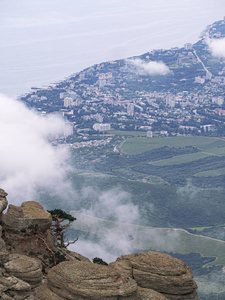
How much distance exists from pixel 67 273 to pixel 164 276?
361 cm

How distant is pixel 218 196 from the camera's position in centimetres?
10294

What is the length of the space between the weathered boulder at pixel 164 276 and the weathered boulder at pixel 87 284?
95 centimetres

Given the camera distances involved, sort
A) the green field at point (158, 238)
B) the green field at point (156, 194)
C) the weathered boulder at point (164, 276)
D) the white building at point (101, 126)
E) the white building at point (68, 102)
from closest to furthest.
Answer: the weathered boulder at point (164, 276), the green field at point (158, 238), the green field at point (156, 194), the white building at point (101, 126), the white building at point (68, 102)

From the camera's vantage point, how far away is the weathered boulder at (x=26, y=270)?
678 inches

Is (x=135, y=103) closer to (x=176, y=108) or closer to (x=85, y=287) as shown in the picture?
(x=176, y=108)

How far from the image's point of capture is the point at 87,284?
1648 centimetres

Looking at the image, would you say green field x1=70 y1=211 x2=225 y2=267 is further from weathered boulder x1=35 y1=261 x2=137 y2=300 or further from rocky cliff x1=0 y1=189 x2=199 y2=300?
weathered boulder x1=35 y1=261 x2=137 y2=300

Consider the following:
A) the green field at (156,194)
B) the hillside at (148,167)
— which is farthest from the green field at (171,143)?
the hillside at (148,167)

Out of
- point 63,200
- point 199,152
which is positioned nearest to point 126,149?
point 199,152

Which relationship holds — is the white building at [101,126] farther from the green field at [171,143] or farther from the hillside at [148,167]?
the green field at [171,143]

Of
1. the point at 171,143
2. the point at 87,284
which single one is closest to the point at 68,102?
the point at 171,143

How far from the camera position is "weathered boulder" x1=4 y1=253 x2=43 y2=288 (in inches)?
678

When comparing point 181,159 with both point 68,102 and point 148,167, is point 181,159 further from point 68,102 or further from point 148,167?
point 68,102

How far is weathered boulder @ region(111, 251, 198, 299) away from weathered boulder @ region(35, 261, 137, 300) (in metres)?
0.95
